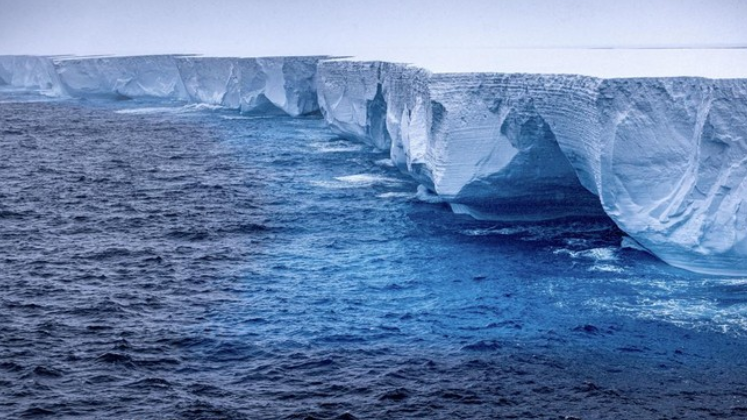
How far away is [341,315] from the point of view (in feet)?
28.6

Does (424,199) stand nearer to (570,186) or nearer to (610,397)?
(570,186)

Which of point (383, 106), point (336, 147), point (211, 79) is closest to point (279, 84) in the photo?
point (211, 79)

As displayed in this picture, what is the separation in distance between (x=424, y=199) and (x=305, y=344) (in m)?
6.56

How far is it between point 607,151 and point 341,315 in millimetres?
3491

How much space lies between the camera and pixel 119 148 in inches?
854

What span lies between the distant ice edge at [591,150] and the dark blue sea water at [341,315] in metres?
0.42

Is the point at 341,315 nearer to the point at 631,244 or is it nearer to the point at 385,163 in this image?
the point at 631,244

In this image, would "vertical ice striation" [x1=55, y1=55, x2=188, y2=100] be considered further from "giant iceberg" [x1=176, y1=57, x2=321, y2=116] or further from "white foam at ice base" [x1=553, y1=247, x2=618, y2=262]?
"white foam at ice base" [x1=553, y1=247, x2=618, y2=262]

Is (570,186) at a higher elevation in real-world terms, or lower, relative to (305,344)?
higher

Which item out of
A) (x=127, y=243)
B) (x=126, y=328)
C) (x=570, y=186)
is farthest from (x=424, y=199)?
(x=126, y=328)

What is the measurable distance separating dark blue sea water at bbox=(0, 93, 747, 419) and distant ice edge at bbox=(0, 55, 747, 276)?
1.39 feet

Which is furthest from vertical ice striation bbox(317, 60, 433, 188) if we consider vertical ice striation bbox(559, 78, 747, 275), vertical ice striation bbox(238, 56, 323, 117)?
vertical ice striation bbox(559, 78, 747, 275)

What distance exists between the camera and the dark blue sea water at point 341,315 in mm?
6766

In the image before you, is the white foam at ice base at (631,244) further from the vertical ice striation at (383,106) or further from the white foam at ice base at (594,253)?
the vertical ice striation at (383,106)
